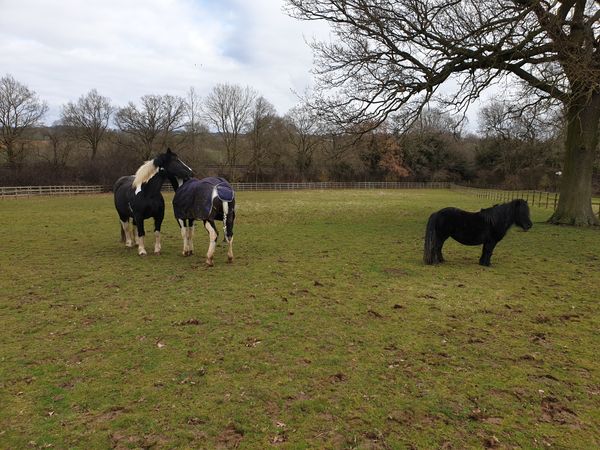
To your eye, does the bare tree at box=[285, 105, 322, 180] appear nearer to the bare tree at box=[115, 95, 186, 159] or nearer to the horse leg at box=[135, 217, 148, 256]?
the bare tree at box=[115, 95, 186, 159]

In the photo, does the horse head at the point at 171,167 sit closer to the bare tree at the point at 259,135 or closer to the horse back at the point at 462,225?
the horse back at the point at 462,225

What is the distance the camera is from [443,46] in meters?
13.4

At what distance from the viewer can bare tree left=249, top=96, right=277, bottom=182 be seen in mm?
60897

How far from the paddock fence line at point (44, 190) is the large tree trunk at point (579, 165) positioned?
3816 centimetres

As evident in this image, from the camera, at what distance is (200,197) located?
862 centimetres

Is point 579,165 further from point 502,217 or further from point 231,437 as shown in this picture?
point 231,437

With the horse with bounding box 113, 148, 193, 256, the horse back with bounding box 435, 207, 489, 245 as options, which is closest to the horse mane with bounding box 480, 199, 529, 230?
the horse back with bounding box 435, 207, 489, 245

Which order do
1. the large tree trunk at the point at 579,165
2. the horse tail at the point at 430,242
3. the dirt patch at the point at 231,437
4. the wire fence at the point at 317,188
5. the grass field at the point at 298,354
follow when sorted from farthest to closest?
1. the wire fence at the point at 317,188
2. the large tree trunk at the point at 579,165
3. the horse tail at the point at 430,242
4. the grass field at the point at 298,354
5. the dirt patch at the point at 231,437

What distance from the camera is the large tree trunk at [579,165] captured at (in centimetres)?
1434

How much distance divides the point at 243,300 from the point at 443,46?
11.6m

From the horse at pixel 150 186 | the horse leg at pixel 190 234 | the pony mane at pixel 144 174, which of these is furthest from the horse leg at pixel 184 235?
the pony mane at pixel 144 174

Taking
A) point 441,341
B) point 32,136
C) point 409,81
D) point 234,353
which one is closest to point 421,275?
point 441,341

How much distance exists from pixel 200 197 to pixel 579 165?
46.6ft

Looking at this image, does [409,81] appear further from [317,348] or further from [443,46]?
[317,348]
